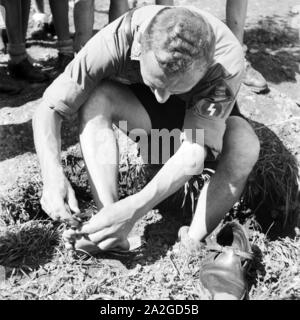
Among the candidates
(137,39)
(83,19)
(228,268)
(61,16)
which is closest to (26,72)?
(61,16)

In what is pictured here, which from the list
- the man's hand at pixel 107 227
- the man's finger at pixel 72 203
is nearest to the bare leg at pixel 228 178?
the man's hand at pixel 107 227

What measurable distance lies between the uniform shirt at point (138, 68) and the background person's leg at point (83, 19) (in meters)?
1.10

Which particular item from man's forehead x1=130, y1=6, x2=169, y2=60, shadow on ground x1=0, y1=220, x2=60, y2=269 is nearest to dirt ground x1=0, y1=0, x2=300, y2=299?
shadow on ground x1=0, y1=220, x2=60, y2=269

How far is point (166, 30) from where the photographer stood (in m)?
1.84

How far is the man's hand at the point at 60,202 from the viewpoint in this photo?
2.07 meters

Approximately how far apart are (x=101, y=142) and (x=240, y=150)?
0.65 meters

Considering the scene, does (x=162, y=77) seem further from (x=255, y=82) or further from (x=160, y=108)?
(x=255, y=82)

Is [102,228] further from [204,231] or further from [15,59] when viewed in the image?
[15,59]

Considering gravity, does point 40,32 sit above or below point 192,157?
below

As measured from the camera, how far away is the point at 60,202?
207 centimetres

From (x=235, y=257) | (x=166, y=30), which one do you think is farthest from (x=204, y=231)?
(x=166, y=30)

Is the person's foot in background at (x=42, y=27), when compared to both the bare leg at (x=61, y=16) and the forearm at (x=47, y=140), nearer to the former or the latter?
the bare leg at (x=61, y=16)

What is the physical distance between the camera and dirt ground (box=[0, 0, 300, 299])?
224 cm
